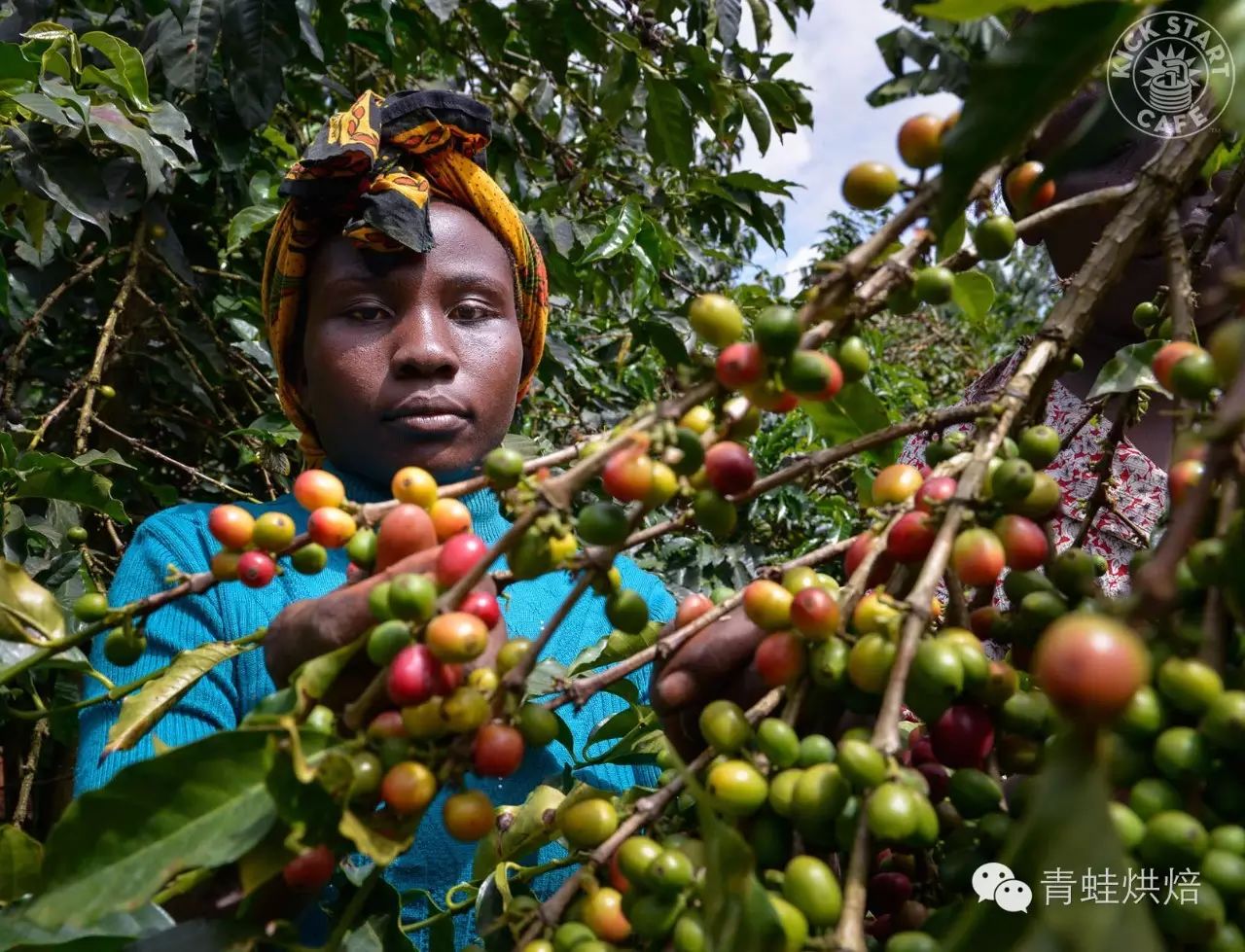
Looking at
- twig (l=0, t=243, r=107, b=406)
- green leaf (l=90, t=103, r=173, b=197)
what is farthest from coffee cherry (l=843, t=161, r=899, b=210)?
twig (l=0, t=243, r=107, b=406)

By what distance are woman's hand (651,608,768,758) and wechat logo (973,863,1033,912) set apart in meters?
0.20

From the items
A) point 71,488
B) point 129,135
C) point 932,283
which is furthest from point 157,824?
point 129,135

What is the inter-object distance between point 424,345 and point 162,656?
57 cm

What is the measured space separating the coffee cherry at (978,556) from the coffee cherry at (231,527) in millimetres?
495

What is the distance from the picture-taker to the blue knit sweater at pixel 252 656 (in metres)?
1.38

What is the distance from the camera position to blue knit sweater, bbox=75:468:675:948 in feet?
4.54

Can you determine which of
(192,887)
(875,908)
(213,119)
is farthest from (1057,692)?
(213,119)

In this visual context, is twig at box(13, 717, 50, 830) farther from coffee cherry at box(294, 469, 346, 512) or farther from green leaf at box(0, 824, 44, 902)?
coffee cherry at box(294, 469, 346, 512)

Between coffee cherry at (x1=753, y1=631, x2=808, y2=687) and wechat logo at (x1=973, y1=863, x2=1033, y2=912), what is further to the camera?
coffee cherry at (x1=753, y1=631, x2=808, y2=687)

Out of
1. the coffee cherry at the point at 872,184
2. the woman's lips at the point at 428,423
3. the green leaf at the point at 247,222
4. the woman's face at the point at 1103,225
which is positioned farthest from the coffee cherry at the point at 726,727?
the green leaf at the point at 247,222

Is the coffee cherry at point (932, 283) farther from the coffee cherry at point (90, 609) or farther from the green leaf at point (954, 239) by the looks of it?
the coffee cherry at point (90, 609)

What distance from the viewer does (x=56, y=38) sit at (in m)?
1.88

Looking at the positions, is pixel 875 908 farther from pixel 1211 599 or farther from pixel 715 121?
pixel 715 121

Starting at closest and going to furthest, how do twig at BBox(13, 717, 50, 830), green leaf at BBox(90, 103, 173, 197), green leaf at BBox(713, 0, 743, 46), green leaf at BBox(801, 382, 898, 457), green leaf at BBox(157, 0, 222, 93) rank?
green leaf at BBox(801, 382, 898, 457), green leaf at BBox(90, 103, 173, 197), twig at BBox(13, 717, 50, 830), green leaf at BBox(157, 0, 222, 93), green leaf at BBox(713, 0, 743, 46)
